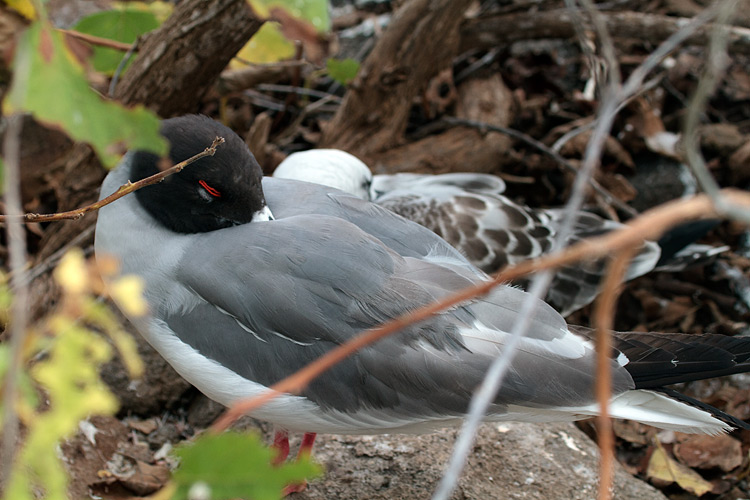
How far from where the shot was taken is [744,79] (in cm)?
477

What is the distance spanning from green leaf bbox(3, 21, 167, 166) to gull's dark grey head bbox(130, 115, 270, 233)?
1176 millimetres

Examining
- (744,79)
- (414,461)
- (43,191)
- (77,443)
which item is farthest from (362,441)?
(744,79)

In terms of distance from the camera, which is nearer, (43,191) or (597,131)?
(597,131)

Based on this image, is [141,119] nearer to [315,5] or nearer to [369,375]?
[315,5]

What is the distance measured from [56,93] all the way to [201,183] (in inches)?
50.5

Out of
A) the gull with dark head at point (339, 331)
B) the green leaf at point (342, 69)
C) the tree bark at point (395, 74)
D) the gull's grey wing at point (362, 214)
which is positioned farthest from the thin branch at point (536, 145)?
the gull with dark head at point (339, 331)

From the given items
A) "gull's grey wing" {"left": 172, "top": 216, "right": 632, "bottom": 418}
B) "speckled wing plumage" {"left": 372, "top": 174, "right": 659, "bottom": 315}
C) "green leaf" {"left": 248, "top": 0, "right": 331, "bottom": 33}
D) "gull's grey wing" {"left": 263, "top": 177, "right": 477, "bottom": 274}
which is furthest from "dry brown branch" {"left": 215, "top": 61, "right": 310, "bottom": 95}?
"green leaf" {"left": 248, "top": 0, "right": 331, "bottom": 33}

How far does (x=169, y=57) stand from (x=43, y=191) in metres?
1.34

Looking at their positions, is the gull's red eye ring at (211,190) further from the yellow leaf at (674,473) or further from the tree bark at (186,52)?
the yellow leaf at (674,473)

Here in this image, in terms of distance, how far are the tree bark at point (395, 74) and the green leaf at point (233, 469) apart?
314 centimetres

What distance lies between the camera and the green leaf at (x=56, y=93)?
0.93 m

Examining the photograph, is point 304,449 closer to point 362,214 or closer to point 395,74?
point 362,214

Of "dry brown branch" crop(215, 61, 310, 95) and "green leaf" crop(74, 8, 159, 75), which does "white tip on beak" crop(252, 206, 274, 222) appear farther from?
"dry brown branch" crop(215, 61, 310, 95)

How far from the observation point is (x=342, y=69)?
360 centimetres
